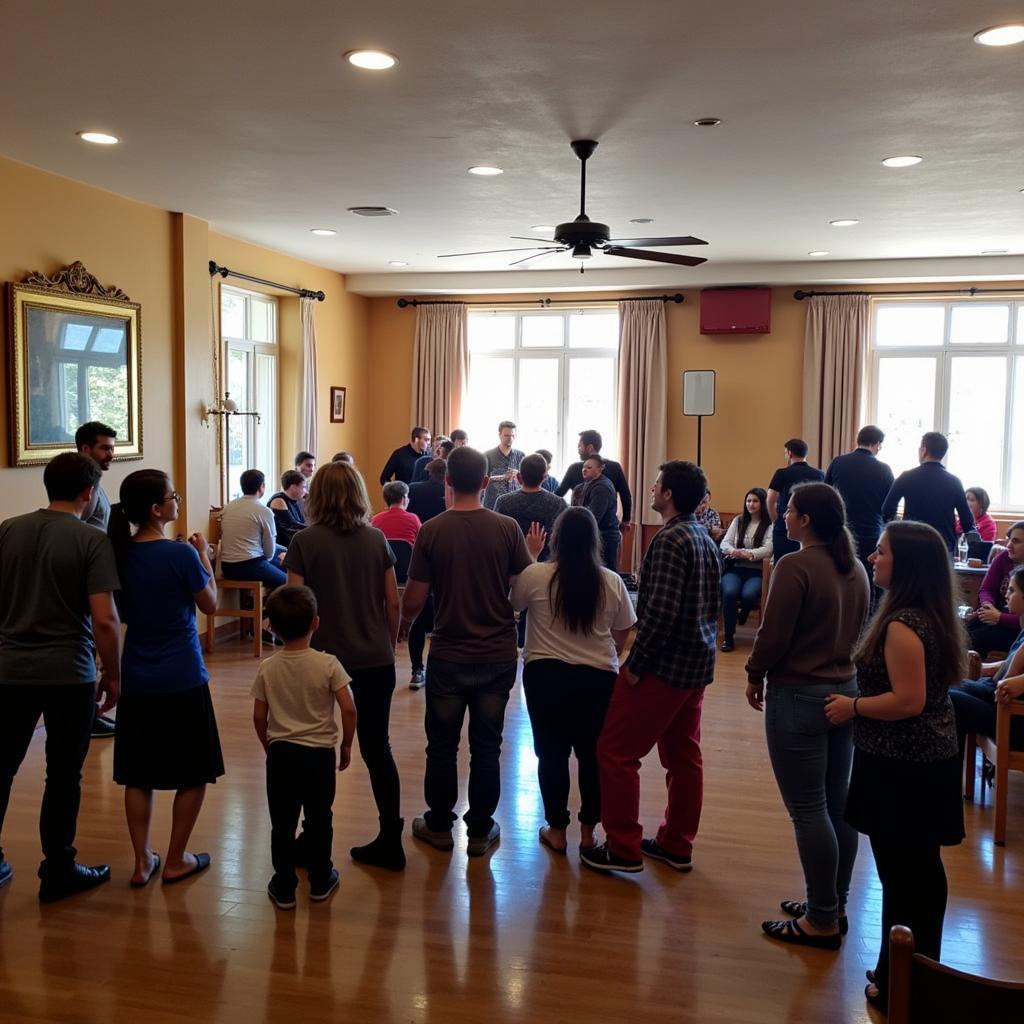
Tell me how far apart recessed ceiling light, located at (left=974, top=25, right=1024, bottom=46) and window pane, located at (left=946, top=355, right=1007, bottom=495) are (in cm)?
645

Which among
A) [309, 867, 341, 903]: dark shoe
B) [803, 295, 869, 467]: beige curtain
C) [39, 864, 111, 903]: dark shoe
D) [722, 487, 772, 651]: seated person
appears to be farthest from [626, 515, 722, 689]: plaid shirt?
[803, 295, 869, 467]: beige curtain

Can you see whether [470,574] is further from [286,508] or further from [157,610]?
[286,508]

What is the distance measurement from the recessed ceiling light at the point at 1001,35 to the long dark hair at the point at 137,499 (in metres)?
3.24

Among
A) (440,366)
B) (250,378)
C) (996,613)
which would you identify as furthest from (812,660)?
(440,366)

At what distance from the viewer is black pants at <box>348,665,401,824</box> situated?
11.2 feet

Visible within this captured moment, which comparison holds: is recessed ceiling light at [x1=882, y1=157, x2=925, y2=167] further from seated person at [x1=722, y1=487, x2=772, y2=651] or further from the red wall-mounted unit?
the red wall-mounted unit

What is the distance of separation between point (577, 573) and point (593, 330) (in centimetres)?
739

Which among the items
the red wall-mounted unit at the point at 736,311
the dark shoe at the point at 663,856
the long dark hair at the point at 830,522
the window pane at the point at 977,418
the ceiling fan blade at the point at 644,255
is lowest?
the dark shoe at the point at 663,856

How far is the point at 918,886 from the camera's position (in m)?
2.54

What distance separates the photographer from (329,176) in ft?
19.0

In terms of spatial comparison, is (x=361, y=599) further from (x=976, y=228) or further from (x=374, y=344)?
(x=374, y=344)

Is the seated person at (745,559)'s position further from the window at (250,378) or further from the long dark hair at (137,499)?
the long dark hair at (137,499)

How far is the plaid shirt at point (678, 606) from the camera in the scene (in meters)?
3.21

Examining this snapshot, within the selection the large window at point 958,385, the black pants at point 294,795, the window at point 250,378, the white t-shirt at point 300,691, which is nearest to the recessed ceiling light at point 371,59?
the white t-shirt at point 300,691
